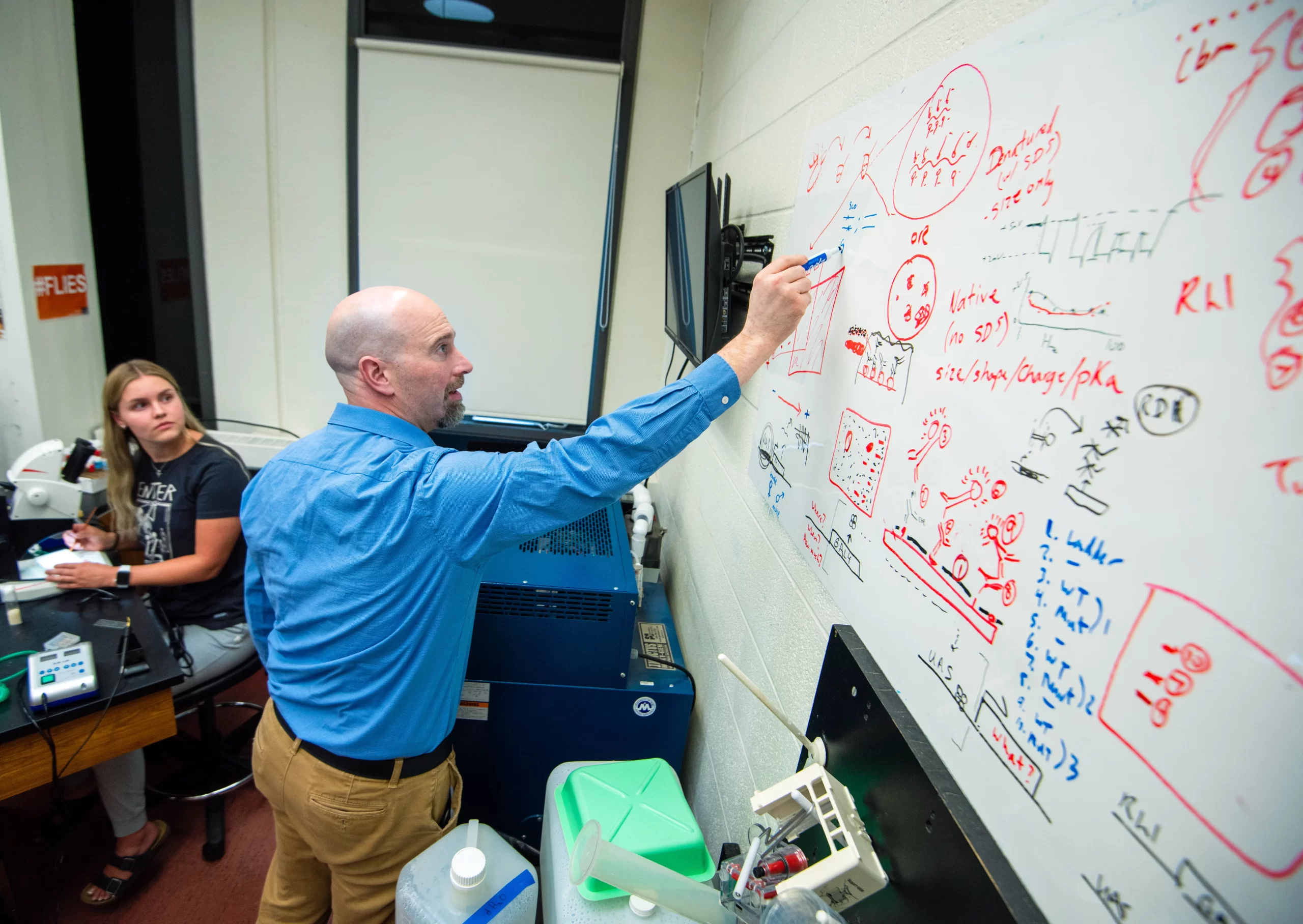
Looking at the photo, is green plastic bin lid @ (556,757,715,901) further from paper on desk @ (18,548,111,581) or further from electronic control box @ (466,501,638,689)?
paper on desk @ (18,548,111,581)

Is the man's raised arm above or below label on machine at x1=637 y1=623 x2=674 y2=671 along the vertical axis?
above

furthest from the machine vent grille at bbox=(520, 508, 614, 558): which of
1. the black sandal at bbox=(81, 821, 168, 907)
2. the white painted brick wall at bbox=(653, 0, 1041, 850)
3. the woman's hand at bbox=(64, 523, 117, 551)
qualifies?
the black sandal at bbox=(81, 821, 168, 907)

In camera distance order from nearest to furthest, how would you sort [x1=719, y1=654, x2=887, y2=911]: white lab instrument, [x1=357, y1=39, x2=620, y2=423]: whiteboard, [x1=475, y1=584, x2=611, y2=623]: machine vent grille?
[x1=719, y1=654, x2=887, y2=911]: white lab instrument
[x1=475, y1=584, x2=611, y2=623]: machine vent grille
[x1=357, y1=39, x2=620, y2=423]: whiteboard

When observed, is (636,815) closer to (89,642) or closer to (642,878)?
(642,878)

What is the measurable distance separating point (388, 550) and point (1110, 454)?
1.01 metres

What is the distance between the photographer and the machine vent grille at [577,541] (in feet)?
5.55

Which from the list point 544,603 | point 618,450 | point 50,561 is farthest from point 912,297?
point 50,561

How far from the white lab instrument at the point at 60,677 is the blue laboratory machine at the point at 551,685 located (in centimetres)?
75

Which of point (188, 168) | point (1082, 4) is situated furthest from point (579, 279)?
point (1082, 4)

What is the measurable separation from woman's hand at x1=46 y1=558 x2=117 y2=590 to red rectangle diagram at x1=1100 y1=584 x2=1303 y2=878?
82.1 inches

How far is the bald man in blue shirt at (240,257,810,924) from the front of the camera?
96cm

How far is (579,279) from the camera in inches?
113

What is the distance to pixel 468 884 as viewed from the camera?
1.09m

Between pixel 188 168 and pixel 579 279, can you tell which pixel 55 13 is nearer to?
pixel 188 168
